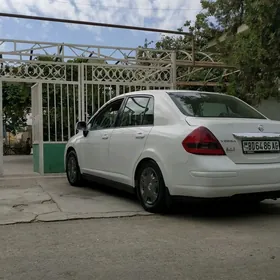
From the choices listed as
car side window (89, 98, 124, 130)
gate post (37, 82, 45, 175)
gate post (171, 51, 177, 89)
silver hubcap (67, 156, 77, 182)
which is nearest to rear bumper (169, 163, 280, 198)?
car side window (89, 98, 124, 130)

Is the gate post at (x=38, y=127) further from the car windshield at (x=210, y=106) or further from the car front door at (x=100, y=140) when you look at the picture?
the car windshield at (x=210, y=106)

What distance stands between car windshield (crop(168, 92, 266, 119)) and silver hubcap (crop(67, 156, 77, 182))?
2860 mm

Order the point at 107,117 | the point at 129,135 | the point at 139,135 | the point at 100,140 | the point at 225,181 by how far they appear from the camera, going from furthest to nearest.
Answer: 1. the point at 107,117
2. the point at 100,140
3. the point at 129,135
4. the point at 139,135
5. the point at 225,181

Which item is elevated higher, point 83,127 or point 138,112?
point 138,112

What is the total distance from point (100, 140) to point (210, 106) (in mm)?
2000

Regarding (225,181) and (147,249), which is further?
(225,181)

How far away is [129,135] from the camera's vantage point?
5.86 meters

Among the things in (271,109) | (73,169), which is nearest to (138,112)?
(73,169)

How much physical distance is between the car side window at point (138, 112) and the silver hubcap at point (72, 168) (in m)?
1.87

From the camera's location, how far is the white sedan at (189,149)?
4.74m

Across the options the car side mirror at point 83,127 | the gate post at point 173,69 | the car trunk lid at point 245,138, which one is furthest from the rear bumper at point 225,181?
the gate post at point 173,69

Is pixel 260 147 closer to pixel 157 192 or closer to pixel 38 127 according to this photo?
pixel 157 192

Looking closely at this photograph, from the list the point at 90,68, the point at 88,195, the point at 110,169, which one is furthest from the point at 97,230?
the point at 90,68

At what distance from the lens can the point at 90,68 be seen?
32.9 feet
